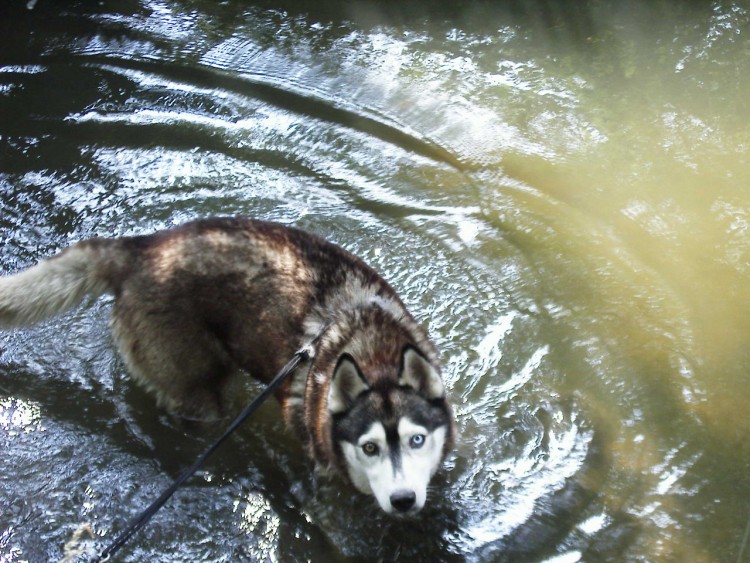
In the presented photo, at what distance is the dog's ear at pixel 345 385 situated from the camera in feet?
13.2

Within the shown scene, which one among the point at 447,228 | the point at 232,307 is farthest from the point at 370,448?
the point at 447,228

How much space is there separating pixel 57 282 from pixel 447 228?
313cm

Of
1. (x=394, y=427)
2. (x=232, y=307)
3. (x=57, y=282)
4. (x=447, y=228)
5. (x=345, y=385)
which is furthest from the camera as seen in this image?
(x=447, y=228)

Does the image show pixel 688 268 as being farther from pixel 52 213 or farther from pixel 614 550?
pixel 52 213

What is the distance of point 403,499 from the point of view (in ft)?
12.5

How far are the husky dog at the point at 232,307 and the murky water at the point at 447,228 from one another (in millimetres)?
518

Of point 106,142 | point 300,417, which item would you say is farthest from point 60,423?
point 106,142

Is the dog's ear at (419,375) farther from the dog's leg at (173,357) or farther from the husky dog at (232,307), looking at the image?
the dog's leg at (173,357)

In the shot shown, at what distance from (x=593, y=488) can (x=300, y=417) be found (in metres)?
1.82

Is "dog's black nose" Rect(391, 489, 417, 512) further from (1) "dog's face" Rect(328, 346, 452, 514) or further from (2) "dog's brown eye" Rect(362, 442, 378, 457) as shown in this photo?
(2) "dog's brown eye" Rect(362, 442, 378, 457)

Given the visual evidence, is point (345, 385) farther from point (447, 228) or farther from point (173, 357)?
point (447, 228)

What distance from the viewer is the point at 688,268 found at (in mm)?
5898

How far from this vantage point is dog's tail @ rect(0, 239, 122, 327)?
4.61 m

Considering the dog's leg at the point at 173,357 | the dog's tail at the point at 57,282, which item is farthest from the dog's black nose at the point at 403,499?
the dog's tail at the point at 57,282
